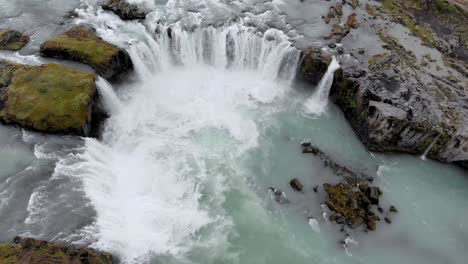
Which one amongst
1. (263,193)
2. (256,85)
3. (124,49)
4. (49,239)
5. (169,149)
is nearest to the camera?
(49,239)

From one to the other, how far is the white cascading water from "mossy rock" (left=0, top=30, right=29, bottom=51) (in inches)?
229

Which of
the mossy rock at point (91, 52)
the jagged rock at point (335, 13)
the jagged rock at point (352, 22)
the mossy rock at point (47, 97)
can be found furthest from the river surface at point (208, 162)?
the jagged rock at point (352, 22)

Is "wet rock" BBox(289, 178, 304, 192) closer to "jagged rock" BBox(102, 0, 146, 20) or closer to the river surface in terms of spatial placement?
the river surface

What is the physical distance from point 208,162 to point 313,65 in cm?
1297

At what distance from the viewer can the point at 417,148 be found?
2811 centimetres

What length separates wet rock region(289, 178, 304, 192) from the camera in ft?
83.1

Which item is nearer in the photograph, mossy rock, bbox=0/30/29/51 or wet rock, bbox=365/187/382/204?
wet rock, bbox=365/187/382/204

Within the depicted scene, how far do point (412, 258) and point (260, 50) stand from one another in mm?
20952

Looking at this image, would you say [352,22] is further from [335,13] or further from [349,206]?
[349,206]

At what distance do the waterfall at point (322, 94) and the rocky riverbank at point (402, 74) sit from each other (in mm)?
576

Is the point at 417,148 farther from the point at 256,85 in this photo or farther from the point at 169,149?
the point at 169,149

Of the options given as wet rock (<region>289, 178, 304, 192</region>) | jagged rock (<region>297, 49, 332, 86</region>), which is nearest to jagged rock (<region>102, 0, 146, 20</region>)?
jagged rock (<region>297, 49, 332, 86</region>)

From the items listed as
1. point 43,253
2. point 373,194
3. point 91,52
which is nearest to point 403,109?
point 373,194

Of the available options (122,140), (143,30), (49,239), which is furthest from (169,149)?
(143,30)
